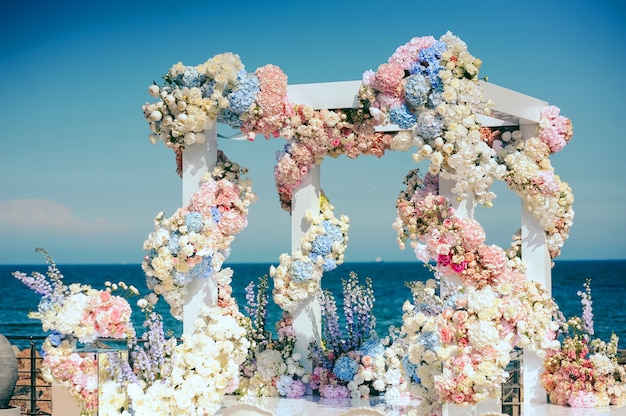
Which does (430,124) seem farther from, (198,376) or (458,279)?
(198,376)

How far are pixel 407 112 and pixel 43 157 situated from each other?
23004mm

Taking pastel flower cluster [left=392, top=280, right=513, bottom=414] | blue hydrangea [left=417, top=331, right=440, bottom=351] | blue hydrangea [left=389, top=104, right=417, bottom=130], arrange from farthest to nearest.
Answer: blue hydrangea [left=389, top=104, right=417, bottom=130] → blue hydrangea [left=417, top=331, right=440, bottom=351] → pastel flower cluster [left=392, top=280, right=513, bottom=414]

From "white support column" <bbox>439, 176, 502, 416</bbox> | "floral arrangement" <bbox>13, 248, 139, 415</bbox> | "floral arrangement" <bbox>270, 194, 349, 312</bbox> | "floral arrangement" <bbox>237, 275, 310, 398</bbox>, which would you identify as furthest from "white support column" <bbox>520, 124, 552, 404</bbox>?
"floral arrangement" <bbox>13, 248, 139, 415</bbox>

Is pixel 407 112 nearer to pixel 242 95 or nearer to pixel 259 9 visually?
pixel 242 95

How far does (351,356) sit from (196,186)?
1.96 metres

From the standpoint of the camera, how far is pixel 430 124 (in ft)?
23.6

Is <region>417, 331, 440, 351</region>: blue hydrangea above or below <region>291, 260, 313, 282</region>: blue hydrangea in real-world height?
below

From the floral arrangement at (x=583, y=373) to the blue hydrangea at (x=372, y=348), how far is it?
1.39m

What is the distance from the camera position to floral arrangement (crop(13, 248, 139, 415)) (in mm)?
6770

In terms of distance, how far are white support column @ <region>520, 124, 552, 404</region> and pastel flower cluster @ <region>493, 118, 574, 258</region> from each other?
9cm

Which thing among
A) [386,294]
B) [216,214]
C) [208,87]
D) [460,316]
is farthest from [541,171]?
[386,294]

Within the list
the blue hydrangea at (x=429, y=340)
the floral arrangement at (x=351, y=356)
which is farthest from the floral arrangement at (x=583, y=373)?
the blue hydrangea at (x=429, y=340)

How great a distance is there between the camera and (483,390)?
6.31 meters

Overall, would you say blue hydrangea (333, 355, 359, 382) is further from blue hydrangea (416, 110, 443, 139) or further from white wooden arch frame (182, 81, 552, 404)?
blue hydrangea (416, 110, 443, 139)
